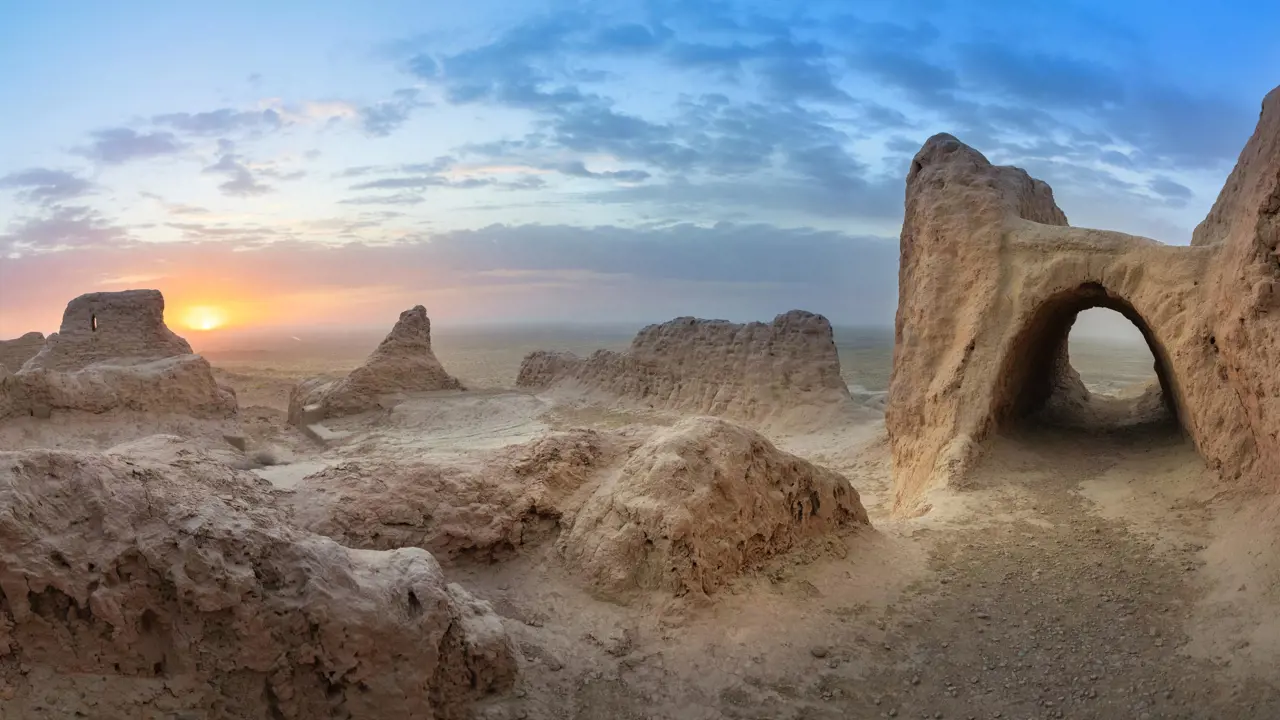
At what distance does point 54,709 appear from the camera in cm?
306

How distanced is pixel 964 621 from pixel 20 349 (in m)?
23.7

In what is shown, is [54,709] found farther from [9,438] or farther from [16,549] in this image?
[9,438]

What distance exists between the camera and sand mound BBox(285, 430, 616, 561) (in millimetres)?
5695

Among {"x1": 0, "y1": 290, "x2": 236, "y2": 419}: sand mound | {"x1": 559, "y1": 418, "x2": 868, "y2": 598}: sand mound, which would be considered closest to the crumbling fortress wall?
{"x1": 559, "y1": 418, "x2": 868, "y2": 598}: sand mound

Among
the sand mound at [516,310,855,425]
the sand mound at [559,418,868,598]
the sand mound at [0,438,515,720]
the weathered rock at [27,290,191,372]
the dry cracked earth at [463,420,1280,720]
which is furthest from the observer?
the sand mound at [516,310,855,425]

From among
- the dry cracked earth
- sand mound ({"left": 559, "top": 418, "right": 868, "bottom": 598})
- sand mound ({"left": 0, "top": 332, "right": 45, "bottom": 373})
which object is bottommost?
the dry cracked earth

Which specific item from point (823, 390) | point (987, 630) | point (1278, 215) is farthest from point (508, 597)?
point (823, 390)

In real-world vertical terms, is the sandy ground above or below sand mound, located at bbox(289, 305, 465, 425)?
below

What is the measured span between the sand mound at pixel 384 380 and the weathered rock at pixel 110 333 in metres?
3.42

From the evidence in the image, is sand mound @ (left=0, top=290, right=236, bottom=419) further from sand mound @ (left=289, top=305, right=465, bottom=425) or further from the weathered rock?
sand mound @ (left=289, top=305, right=465, bottom=425)

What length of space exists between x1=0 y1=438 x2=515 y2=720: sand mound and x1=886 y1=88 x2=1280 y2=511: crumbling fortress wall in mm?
6776

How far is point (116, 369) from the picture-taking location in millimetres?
13586

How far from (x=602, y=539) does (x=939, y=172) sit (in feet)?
25.8

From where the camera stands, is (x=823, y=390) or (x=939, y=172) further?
(x=823, y=390)
